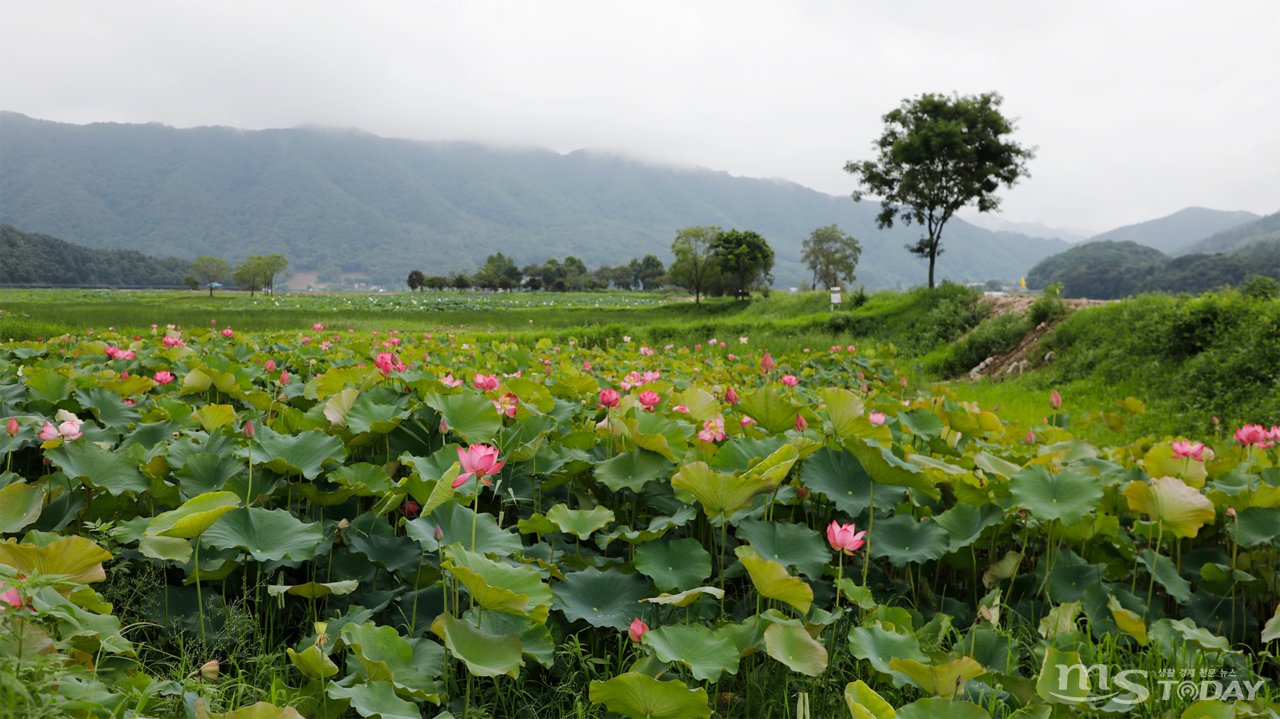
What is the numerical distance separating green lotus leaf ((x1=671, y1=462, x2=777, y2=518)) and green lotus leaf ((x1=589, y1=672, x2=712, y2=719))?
50 cm

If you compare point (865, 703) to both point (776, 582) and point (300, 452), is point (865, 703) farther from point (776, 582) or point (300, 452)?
point (300, 452)

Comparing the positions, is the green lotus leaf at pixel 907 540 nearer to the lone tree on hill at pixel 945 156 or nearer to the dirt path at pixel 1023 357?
the dirt path at pixel 1023 357

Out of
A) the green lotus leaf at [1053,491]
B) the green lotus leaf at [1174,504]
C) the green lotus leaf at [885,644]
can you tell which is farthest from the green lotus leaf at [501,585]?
the green lotus leaf at [1174,504]

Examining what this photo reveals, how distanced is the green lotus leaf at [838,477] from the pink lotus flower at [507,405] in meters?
1.09

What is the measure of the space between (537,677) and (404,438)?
1055mm

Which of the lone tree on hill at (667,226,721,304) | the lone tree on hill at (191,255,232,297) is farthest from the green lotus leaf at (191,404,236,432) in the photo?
the lone tree on hill at (191,255,232,297)

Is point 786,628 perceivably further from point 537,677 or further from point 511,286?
point 511,286

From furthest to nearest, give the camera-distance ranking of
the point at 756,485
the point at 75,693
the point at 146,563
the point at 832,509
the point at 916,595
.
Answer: the point at 832,509, the point at 916,595, the point at 146,563, the point at 756,485, the point at 75,693

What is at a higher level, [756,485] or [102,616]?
[756,485]

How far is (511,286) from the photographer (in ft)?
308

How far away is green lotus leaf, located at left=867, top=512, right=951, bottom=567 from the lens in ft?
5.79

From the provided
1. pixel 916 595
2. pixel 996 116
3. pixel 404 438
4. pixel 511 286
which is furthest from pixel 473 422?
pixel 511 286

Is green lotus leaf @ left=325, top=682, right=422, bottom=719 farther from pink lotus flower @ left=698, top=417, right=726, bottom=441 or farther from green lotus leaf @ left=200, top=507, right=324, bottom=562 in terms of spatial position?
pink lotus flower @ left=698, top=417, right=726, bottom=441

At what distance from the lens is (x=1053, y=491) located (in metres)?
1.85
